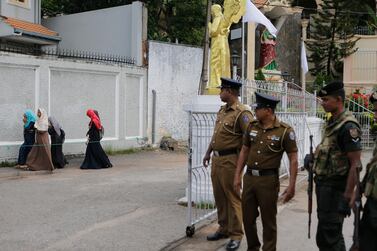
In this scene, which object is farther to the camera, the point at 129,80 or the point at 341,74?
the point at 341,74

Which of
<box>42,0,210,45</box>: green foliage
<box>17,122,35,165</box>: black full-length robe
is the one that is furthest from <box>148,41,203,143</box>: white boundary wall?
<box>17,122,35,165</box>: black full-length robe

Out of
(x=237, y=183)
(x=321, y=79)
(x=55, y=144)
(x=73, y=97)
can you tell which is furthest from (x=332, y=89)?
(x=321, y=79)

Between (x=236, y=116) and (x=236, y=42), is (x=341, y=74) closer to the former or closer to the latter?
(x=236, y=42)

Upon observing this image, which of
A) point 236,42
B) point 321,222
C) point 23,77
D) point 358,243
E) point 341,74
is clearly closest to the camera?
A: point 358,243

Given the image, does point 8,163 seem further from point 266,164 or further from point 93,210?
point 266,164

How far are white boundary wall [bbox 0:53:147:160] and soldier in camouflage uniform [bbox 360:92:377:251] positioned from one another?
38.7 ft

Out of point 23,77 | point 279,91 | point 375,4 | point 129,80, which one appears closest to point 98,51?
point 129,80

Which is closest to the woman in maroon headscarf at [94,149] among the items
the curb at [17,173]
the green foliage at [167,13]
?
the curb at [17,173]

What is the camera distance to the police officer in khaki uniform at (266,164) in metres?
5.03

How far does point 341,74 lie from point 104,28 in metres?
18.3

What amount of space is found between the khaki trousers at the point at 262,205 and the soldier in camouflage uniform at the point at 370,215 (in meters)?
1.09

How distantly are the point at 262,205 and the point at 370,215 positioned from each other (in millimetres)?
1268

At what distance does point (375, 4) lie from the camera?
34188 mm

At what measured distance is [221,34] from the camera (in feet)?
28.3
